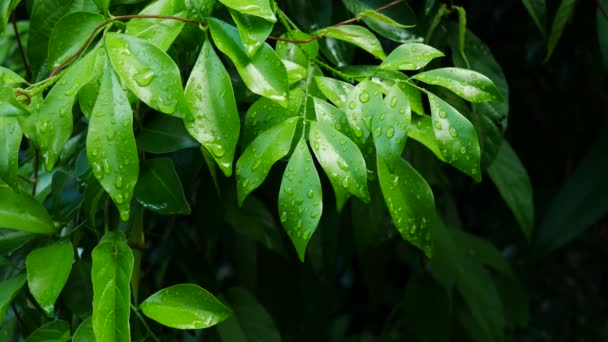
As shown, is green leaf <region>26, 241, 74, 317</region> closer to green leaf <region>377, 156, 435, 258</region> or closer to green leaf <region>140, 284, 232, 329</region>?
green leaf <region>140, 284, 232, 329</region>

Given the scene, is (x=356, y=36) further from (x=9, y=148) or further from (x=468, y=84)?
(x=9, y=148)

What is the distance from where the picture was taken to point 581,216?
117cm

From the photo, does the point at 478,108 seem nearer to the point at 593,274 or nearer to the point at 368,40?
the point at 368,40

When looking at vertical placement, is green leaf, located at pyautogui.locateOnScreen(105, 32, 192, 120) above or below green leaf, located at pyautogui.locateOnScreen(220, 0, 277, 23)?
below

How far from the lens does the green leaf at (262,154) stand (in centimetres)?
55

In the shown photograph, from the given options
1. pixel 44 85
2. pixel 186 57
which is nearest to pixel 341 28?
pixel 186 57

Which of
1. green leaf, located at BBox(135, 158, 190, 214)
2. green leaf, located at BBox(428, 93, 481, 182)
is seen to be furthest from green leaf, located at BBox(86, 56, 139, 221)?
green leaf, located at BBox(428, 93, 481, 182)

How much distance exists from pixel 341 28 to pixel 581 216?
0.68m

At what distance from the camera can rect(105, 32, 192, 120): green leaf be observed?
20.1 inches

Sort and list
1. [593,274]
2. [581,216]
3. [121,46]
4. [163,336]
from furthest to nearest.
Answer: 1. [593,274]
2. [581,216]
3. [163,336]
4. [121,46]

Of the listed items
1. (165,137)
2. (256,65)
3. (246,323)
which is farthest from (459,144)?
(246,323)

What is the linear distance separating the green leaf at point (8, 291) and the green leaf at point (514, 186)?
1.72ft

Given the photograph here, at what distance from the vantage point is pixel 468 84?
1.89ft

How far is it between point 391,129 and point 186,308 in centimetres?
21
